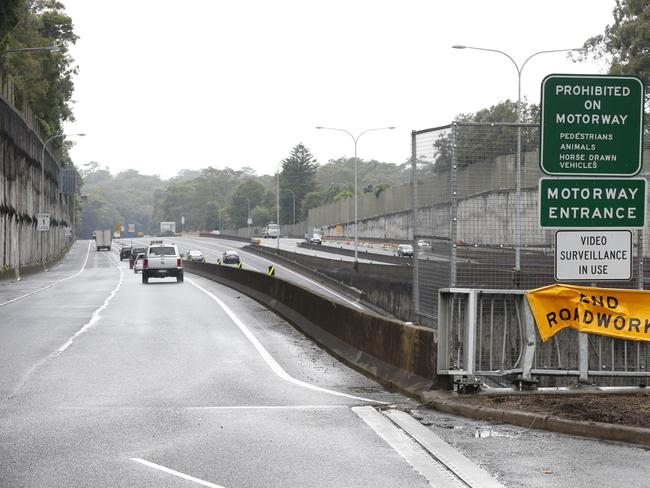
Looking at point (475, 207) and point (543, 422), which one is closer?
point (543, 422)

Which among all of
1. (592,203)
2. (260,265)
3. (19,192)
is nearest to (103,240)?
(260,265)

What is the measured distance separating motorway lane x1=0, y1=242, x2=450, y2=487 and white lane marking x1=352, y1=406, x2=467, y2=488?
0.38 ft

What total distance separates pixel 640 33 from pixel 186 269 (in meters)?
34.5

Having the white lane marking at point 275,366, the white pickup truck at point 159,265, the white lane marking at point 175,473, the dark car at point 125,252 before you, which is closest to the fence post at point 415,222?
the white lane marking at point 275,366

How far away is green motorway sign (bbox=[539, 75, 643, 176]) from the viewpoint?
11.8 meters

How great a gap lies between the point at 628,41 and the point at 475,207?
198 feet

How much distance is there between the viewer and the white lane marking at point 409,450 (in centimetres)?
755

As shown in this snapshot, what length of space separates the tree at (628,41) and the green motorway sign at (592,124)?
2153 inches

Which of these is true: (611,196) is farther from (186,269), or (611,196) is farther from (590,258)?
(186,269)

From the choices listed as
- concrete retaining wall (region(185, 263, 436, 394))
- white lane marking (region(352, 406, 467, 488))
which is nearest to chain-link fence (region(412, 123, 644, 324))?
concrete retaining wall (region(185, 263, 436, 394))

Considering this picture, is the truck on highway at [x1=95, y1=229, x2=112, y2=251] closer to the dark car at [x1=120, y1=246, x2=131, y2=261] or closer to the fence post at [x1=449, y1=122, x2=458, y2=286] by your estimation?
the dark car at [x1=120, y1=246, x2=131, y2=261]

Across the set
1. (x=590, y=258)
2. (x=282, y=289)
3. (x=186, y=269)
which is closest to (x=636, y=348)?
(x=590, y=258)

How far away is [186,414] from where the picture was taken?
34.9 ft

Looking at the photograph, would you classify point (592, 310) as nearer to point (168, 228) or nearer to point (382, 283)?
point (382, 283)
